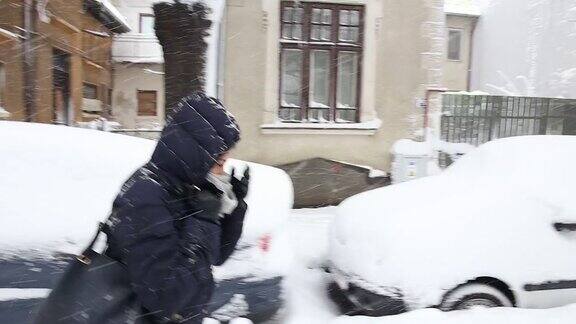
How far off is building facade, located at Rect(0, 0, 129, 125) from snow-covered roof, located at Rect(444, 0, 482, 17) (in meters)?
13.7

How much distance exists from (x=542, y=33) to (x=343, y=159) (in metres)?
12.1

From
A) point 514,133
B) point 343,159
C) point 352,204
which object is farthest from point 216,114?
point 514,133

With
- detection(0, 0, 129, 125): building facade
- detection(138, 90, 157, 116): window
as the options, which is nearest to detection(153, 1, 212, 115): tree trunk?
detection(0, 0, 129, 125): building facade

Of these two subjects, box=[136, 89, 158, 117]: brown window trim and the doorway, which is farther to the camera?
box=[136, 89, 158, 117]: brown window trim

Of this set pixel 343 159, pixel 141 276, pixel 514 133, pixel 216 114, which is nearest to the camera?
pixel 141 276

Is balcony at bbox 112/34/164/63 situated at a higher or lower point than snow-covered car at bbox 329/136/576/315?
higher

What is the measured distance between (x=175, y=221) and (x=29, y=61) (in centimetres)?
978

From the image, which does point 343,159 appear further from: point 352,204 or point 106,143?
point 106,143

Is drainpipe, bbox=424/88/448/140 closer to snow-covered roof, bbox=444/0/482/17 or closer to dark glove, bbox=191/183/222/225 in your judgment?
dark glove, bbox=191/183/222/225

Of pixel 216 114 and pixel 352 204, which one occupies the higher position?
pixel 216 114

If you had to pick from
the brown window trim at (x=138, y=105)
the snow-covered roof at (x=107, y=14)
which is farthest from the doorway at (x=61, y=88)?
the brown window trim at (x=138, y=105)

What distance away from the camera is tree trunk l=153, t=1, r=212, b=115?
18.8ft

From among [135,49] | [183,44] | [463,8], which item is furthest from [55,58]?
[463,8]

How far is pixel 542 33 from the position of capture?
56.6 feet
